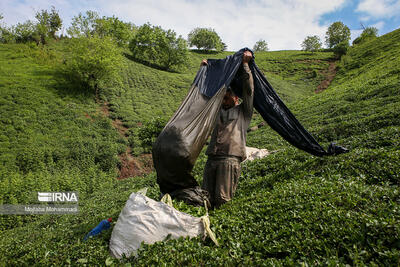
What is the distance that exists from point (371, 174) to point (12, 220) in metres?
13.5

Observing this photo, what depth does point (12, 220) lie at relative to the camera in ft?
35.0

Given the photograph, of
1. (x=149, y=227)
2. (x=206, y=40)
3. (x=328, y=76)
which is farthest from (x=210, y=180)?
(x=206, y=40)

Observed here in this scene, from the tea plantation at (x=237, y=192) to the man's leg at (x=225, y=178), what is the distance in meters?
0.20

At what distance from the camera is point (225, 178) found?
4.65m

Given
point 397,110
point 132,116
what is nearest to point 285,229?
point 397,110

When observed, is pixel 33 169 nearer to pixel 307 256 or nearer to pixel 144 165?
pixel 144 165

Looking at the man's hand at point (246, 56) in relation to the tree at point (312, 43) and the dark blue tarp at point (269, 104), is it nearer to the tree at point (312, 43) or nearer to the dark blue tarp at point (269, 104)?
the dark blue tarp at point (269, 104)

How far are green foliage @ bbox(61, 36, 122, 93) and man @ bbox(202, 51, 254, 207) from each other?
1009 inches

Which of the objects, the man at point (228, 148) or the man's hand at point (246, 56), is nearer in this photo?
the man at point (228, 148)

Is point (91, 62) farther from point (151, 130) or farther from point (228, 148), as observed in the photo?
point (228, 148)

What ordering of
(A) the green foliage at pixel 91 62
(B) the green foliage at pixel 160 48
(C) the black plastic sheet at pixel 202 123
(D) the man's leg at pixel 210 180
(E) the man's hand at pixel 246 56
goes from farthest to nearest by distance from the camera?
(B) the green foliage at pixel 160 48
(A) the green foliage at pixel 91 62
(E) the man's hand at pixel 246 56
(D) the man's leg at pixel 210 180
(C) the black plastic sheet at pixel 202 123

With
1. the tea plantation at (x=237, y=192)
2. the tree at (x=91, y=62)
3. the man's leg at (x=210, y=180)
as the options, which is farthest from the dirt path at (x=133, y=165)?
the man's leg at (x=210, y=180)

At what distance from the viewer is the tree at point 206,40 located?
→ 7931 cm

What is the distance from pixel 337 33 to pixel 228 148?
83303mm
